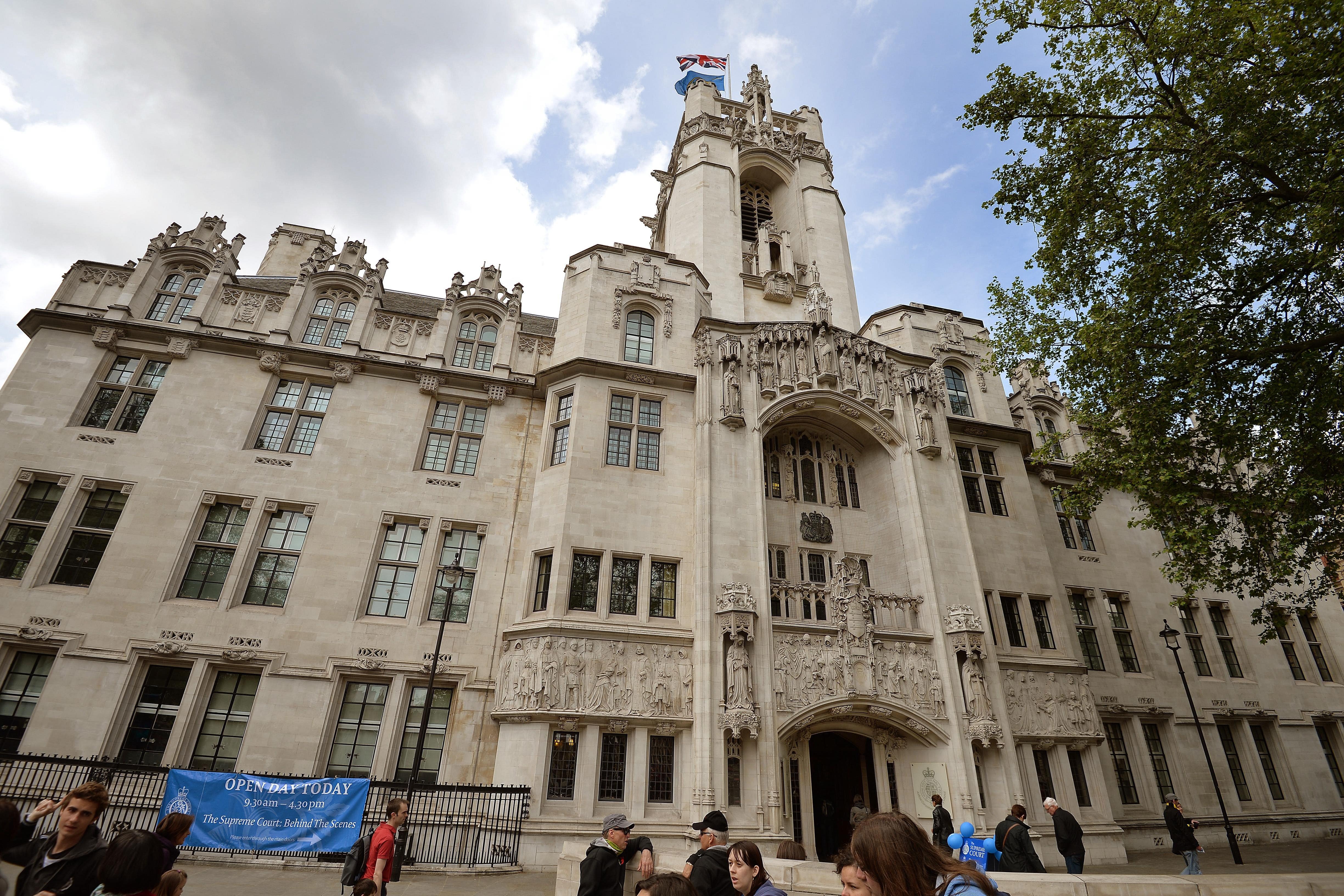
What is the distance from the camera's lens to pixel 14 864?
15.1ft

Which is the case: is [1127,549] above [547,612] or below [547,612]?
above

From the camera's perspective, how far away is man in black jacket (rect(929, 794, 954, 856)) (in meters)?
13.3

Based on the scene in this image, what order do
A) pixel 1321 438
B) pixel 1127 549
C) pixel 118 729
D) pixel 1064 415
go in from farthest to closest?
pixel 1064 415 < pixel 1127 549 < pixel 118 729 < pixel 1321 438

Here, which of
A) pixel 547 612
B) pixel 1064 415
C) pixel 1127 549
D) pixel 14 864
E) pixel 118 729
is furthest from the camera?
pixel 1064 415

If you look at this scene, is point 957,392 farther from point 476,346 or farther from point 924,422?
point 476,346

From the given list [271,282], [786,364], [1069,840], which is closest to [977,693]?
[1069,840]

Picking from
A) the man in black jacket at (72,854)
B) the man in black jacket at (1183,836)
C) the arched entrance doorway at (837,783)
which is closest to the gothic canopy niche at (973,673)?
the arched entrance doorway at (837,783)

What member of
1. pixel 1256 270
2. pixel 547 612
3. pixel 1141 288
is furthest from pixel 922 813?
pixel 1256 270

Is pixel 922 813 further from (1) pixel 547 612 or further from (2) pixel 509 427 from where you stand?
(2) pixel 509 427

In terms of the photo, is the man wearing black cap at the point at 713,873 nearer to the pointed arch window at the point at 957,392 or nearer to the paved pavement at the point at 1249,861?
the paved pavement at the point at 1249,861

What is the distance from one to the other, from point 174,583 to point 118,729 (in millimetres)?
3537

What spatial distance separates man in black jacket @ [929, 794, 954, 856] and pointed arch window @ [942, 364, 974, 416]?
14588mm

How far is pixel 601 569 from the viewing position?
17188mm

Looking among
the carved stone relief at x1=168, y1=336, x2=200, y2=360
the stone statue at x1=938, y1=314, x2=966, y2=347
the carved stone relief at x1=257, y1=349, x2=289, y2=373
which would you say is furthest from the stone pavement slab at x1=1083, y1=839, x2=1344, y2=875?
the carved stone relief at x1=168, y1=336, x2=200, y2=360
